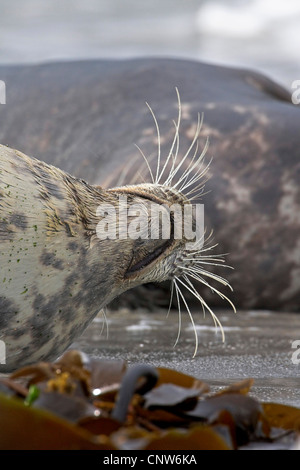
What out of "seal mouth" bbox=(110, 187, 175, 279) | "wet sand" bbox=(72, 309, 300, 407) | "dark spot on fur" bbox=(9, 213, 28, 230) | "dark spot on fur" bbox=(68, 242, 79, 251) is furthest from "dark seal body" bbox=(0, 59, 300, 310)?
"dark spot on fur" bbox=(9, 213, 28, 230)

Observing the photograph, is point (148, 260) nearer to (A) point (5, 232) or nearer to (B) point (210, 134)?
(A) point (5, 232)

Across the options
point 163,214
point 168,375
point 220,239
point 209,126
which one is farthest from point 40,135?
point 168,375

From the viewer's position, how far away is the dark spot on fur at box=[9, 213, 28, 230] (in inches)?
101

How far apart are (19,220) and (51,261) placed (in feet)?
0.53

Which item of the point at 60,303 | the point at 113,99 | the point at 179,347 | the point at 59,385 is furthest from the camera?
the point at 113,99

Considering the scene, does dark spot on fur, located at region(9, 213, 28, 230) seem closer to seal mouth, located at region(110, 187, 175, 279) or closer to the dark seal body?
seal mouth, located at region(110, 187, 175, 279)

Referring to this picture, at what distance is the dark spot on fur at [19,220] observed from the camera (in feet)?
8.40

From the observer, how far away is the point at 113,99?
638 centimetres

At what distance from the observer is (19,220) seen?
2.58 meters

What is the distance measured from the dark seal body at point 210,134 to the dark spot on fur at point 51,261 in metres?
2.55

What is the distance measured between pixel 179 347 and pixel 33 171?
1235mm

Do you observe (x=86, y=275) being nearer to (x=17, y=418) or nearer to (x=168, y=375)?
(x=168, y=375)

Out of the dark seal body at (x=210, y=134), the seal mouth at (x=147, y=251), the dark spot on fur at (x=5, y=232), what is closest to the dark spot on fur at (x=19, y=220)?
the dark spot on fur at (x=5, y=232)

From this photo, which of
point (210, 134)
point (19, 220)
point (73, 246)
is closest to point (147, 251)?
point (73, 246)
